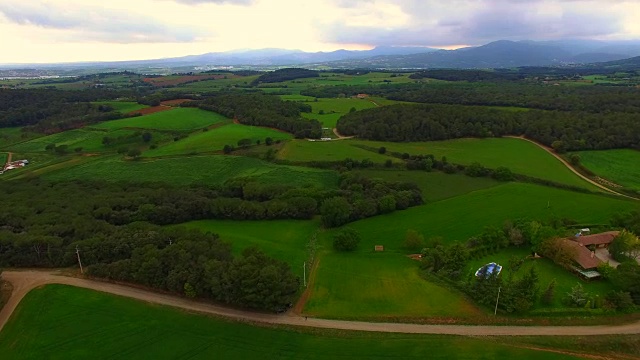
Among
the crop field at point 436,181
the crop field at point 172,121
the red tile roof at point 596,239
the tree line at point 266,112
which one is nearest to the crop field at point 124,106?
the crop field at point 172,121

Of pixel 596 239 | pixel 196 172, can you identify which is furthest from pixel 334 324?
pixel 196 172

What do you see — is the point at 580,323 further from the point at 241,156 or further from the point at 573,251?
the point at 241,156

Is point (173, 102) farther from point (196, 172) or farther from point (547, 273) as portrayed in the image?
point (547, 273)

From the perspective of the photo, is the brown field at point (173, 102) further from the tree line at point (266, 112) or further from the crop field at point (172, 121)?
the crop field at point (172, 121)

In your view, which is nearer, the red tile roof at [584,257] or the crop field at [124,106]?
the red tile roof at [584,257]

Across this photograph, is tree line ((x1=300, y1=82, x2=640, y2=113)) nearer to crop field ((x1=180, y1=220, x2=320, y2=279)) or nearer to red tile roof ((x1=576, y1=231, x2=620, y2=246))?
red tile roof ((x1=576, y1=231, x2=620, y2=246))
